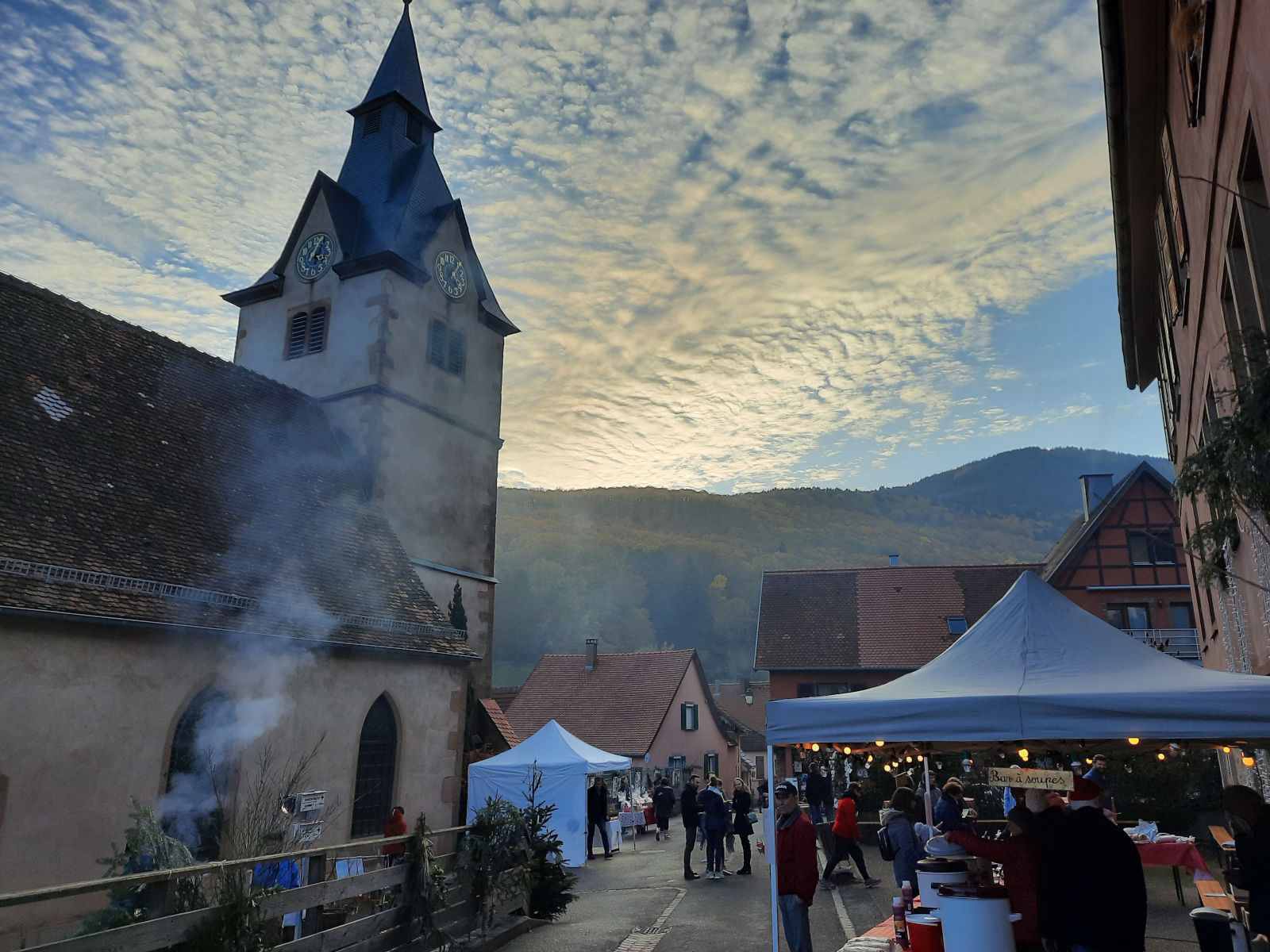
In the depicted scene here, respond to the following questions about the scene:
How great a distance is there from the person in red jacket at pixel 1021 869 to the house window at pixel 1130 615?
28.9 meters

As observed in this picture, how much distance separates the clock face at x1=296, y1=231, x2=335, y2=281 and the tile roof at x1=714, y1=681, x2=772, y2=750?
42908 mm

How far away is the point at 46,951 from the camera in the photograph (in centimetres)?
535

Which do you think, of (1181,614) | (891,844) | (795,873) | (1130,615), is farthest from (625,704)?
(795,873)

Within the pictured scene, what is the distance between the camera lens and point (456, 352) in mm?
23062

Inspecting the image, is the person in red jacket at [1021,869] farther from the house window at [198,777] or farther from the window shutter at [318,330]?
the window shutter at [318,330]

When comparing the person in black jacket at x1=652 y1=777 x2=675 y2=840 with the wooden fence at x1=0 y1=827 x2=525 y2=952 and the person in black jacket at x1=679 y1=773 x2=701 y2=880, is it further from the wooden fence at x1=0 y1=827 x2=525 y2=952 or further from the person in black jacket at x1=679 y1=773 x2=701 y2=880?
the wooden fence at x1=0 y1=827 x2=525 y2=952

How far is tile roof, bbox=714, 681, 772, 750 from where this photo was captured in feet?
188

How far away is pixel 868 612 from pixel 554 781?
24555 mm

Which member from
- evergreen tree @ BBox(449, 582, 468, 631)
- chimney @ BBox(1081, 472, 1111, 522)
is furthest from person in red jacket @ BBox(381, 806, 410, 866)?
chimney @ BBox(1081, 472, 1111, 522)

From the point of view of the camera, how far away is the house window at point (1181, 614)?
31547 mm

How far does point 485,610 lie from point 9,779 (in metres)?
13.1

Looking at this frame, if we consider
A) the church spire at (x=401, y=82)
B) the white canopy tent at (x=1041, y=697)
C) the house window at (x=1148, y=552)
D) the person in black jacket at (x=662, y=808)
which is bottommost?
the person in black jacket at (x=662, y=808)

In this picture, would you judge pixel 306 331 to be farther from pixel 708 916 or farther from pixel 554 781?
pixel 708 916

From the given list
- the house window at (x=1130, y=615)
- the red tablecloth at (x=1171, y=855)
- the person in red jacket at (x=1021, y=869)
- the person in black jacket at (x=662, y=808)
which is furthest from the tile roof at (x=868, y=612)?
the person in red jacket at (x=1021, y=869)
